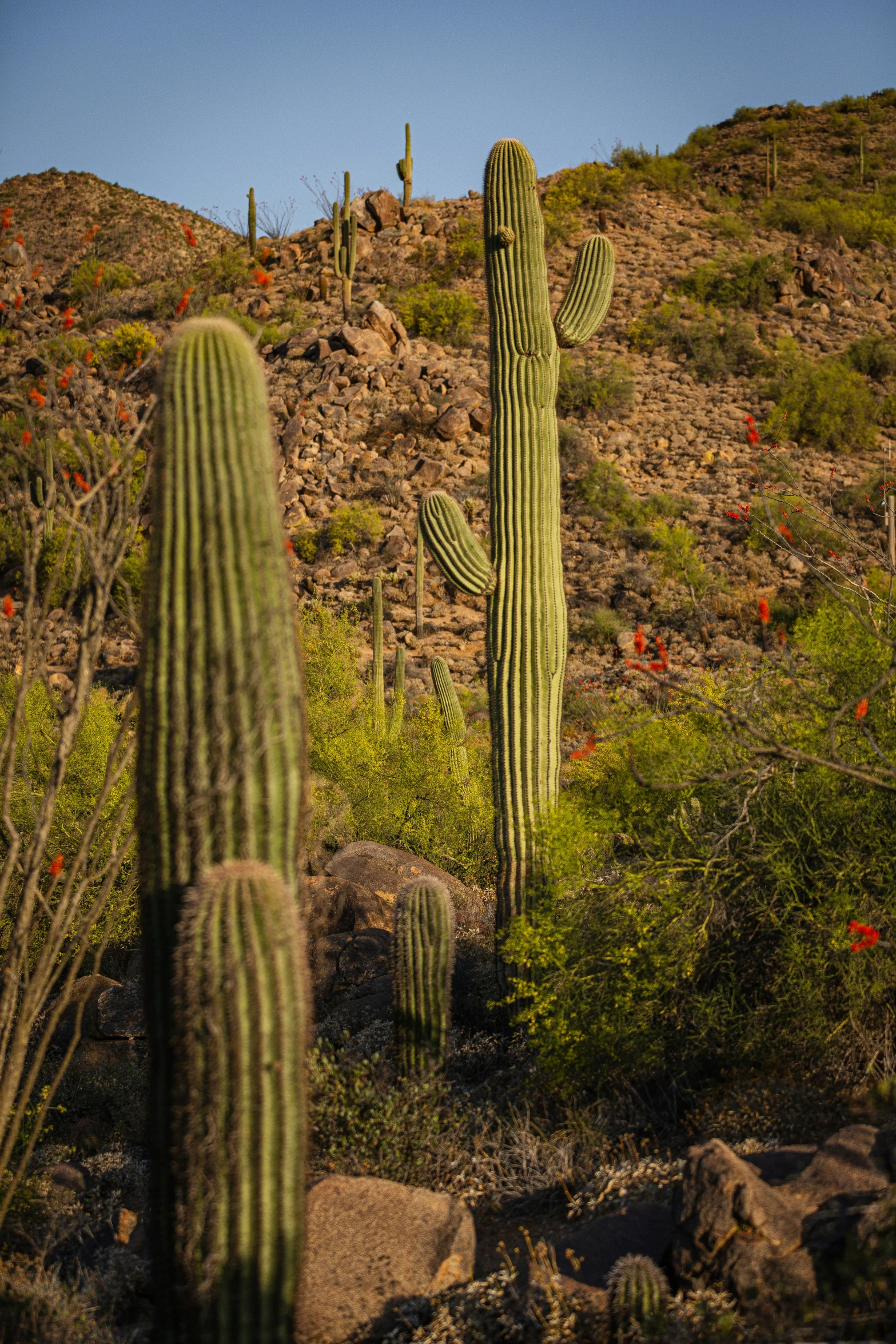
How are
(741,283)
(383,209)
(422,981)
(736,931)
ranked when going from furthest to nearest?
(383,209), (741,283), (422,981), (736,931)

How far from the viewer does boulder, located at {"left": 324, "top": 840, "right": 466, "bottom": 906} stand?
9570 millimetres

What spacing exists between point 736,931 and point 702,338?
86.0 feet

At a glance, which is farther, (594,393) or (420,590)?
(594,393)

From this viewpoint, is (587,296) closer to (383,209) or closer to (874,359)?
(874,359)

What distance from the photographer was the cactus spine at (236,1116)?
2572 mm

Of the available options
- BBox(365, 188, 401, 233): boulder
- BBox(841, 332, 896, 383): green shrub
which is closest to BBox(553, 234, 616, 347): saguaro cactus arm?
BBox(841, 332, 896, 383): green shrub

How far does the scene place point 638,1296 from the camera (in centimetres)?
302

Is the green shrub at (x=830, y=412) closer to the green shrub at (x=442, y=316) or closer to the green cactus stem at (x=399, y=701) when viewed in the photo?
the green shrub at (x=442, y=316)

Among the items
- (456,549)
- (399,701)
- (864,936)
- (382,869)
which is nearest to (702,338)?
(399,701)

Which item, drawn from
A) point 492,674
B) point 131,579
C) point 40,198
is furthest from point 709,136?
point 492,674

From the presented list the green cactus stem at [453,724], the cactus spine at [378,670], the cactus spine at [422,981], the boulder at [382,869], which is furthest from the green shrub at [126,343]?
the cactus spine at [422,981]

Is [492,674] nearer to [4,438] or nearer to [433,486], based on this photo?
[4,438]

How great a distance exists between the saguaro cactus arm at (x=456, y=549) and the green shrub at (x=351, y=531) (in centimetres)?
1471

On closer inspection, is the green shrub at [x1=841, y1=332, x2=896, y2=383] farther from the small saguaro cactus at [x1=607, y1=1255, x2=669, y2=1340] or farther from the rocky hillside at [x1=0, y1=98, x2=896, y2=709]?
the small saguaro cactus at [x1=607, y1=1255, x2=669, y2=1340]
